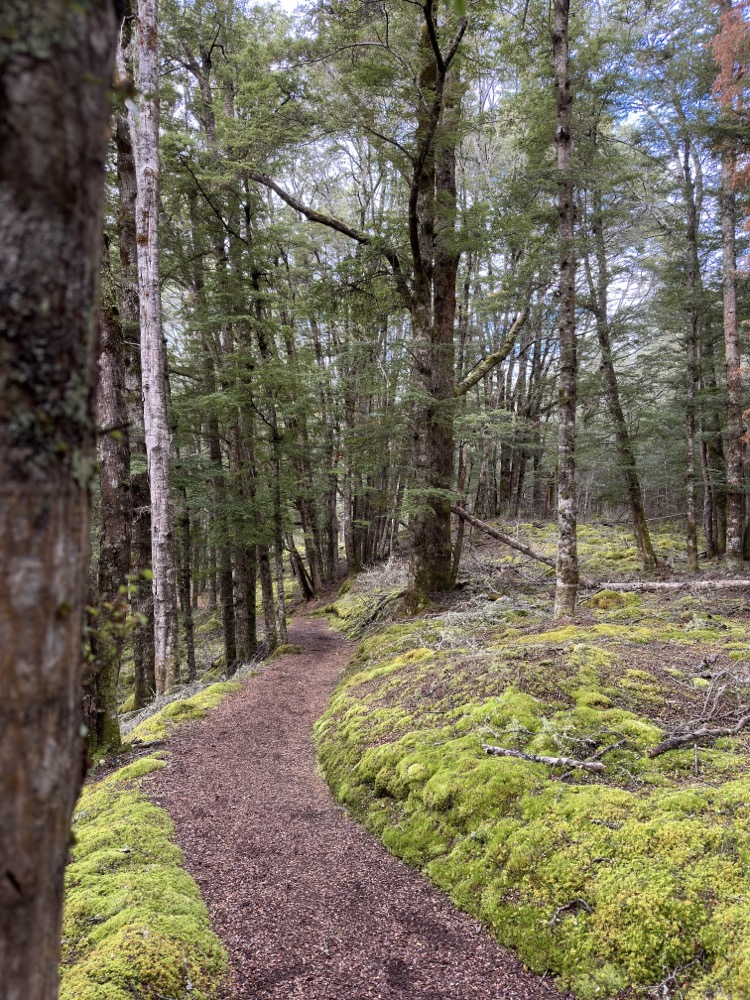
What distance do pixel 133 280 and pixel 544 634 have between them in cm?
888

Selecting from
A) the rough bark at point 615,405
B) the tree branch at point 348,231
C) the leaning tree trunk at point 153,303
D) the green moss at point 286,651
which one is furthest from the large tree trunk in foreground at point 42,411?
the rough bark at point 615,405

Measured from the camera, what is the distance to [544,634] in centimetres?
764

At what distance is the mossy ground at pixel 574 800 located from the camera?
294 cm

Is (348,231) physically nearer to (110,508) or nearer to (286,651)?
(110,508)

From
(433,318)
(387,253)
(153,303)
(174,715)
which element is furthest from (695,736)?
(433,318)

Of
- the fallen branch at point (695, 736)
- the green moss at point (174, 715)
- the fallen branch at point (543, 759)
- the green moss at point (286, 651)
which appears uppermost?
the fallen branch at point (695, 736)

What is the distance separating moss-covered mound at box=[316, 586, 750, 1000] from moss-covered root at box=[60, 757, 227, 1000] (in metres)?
1.70

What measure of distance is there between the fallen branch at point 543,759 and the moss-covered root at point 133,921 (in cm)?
248

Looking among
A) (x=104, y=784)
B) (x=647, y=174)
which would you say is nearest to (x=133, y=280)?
Answer: (x=104, y=784)

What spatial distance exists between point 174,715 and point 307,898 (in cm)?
436

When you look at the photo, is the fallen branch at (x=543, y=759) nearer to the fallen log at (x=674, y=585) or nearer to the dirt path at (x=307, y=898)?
the dirt path at (x=307, y=898)

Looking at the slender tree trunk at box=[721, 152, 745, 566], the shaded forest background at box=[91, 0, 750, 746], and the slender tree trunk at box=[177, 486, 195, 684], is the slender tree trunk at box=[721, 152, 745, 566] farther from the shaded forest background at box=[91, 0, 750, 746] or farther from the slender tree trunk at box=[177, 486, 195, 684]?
the slender tree trunk at box=[177, 486, 195, 684]

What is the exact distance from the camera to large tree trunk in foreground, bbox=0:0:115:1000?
2.89 feet

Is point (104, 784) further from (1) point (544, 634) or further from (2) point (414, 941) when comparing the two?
(1) point (544, 634)
